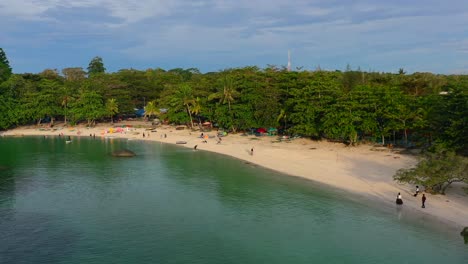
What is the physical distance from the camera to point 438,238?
2811 centimetres

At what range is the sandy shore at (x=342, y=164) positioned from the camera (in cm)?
3419

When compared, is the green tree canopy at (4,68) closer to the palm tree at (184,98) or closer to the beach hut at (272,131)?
the palm tree at (184,98)

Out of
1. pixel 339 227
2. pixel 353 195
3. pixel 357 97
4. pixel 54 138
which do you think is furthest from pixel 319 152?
pixel 54 138

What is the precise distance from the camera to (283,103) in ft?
242

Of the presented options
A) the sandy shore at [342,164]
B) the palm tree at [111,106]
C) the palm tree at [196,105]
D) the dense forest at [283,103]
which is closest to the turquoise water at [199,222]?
the sandy shore at [342,164]

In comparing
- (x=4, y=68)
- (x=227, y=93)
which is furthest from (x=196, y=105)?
(x=4, y=68)

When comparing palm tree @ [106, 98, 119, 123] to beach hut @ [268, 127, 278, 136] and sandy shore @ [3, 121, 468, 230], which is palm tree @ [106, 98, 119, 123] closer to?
sandy shore @ [3, 121, 468, 230]

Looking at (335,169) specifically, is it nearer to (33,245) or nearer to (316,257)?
(316,257)

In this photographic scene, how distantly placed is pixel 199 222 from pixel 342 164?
25.8 meters

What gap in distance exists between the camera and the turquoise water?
2589 centimetres

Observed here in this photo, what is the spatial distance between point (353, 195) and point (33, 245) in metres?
28.1

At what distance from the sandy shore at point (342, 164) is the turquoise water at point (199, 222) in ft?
7.41

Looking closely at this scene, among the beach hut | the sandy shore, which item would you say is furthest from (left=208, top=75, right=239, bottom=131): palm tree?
the beach hut

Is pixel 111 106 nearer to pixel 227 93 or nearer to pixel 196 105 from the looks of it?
pixel 196 105
